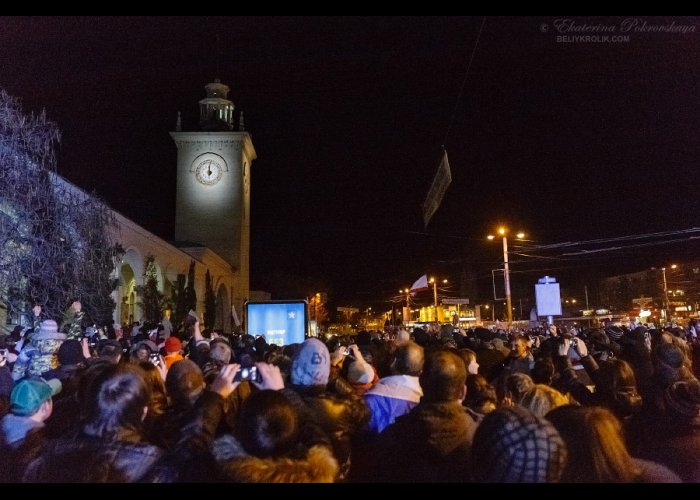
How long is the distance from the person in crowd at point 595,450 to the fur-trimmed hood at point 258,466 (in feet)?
3.99

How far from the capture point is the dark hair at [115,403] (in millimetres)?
3061

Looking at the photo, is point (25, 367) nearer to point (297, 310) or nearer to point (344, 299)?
point (297, 310)

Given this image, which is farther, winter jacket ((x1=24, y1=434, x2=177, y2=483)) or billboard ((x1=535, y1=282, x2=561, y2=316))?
billboard ((x1=535, y1=282, x2=561, y2=316))

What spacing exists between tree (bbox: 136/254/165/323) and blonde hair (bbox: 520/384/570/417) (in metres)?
26.8

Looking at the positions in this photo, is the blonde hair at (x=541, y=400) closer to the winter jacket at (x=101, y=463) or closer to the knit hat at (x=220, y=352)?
the winter jacket at (x=101, y=463)

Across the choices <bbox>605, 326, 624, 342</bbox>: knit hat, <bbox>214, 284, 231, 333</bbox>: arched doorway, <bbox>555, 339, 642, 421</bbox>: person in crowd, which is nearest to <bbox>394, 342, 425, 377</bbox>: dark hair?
<bbox>555, 339, 642, 421</bbox>: person in crowd

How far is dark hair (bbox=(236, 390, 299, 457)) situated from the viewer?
264cm

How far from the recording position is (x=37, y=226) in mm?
11875

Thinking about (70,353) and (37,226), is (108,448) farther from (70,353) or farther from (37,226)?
(37,226)

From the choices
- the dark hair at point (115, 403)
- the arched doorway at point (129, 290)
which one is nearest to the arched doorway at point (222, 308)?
the arched doorway at point (129, 290)

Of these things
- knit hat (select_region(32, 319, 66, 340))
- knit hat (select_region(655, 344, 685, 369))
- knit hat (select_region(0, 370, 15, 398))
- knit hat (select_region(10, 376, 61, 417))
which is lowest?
knit hat (select_region(0, 370, 15, 398))

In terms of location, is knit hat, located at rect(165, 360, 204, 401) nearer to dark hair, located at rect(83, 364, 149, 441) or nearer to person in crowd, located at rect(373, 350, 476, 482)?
dark hair, located at rect(83, 364, 149, 441)

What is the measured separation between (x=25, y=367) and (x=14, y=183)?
5.60 m

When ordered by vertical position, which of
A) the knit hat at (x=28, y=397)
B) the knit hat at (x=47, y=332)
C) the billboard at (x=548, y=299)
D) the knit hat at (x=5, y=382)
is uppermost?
the billboard at (x=548, y=299)
